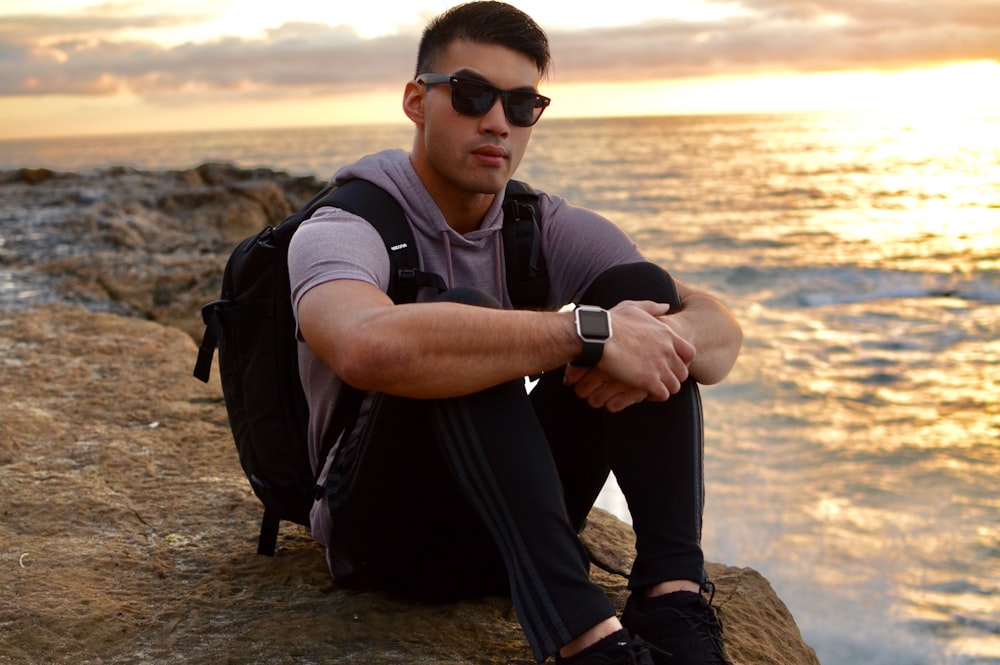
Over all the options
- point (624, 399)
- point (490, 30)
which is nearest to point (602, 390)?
point (624, 399)

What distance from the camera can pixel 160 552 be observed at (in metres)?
2.82

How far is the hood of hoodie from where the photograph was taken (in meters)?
2.58

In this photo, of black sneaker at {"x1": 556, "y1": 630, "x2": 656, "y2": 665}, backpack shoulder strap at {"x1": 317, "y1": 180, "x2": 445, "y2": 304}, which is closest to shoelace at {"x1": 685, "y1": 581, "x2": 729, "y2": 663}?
black sneaker at {"x1": 556, "y1": 630, "x2": 656, "y2": 665}

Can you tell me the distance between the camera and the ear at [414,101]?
9.30 ft

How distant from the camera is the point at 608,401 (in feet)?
7.34

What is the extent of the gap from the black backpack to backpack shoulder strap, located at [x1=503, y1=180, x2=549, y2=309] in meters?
0.32

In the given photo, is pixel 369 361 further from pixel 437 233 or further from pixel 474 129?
pixel 474 129

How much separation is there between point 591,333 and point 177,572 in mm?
1461

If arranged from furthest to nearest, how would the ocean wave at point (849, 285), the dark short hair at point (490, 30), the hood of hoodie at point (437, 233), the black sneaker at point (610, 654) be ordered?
the ocean wave at point (849, 285) → the dark short hair at point (490, 30) → the hood of hoodie at point (437, 233) → the black sneaker at point (610, 654)

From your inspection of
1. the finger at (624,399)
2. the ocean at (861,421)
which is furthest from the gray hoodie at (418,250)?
the ocean at (861,421)

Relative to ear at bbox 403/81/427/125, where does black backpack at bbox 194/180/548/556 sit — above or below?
below

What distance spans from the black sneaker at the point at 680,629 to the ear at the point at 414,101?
1594mm

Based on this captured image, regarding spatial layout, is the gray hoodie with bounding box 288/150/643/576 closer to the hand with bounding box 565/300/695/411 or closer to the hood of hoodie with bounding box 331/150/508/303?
the hood of hoodie with bounding box 331/150/508/303

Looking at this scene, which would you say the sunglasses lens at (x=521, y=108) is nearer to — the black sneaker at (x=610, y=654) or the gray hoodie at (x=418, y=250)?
the gray hoodie at (x=418, y=250)
